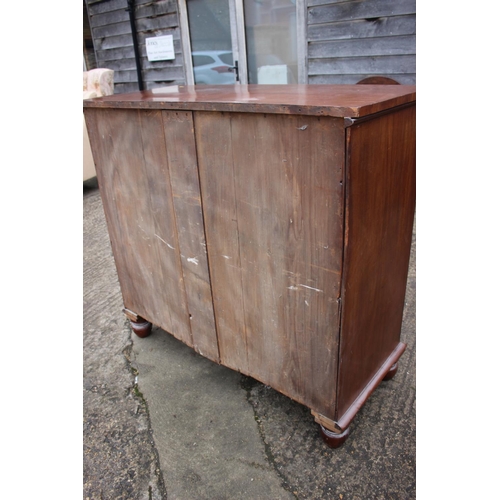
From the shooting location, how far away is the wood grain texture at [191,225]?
1.23 meters

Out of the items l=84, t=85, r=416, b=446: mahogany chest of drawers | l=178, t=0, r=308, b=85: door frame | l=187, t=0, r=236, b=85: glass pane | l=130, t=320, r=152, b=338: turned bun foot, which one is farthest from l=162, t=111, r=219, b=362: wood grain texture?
l=187, t=0, r=236, b=85: glass pane

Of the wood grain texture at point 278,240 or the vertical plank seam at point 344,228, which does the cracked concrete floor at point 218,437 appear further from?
the vertical plank seam at point 344,228

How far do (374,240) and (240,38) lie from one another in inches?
128

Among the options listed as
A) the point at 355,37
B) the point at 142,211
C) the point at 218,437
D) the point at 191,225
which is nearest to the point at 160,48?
the point at 355,37

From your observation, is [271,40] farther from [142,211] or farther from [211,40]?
[142,211]

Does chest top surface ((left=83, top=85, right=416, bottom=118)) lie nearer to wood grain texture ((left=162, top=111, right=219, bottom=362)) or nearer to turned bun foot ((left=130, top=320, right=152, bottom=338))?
wood grain texture ((left=162, top=111, right=219, bottom=362))

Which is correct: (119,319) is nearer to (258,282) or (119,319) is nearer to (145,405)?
(145,405)

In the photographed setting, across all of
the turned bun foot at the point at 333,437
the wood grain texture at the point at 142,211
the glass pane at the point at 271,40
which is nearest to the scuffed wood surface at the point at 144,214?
the wood grain texture at the point at 142,211

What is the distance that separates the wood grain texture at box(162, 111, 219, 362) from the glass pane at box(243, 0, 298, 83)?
270 cm

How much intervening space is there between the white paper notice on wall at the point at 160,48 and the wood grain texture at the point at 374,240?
3.87 m

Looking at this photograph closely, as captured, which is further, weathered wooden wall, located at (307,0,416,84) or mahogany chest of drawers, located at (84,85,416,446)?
weathered wooden wall, located at (307,0,416,84)

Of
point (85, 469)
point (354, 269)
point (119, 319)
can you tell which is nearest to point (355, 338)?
point (354, 269)

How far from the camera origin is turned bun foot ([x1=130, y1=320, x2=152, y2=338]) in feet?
6.25

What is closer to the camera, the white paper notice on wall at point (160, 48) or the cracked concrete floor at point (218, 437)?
the cracked concrete floor at point (218, 437)
